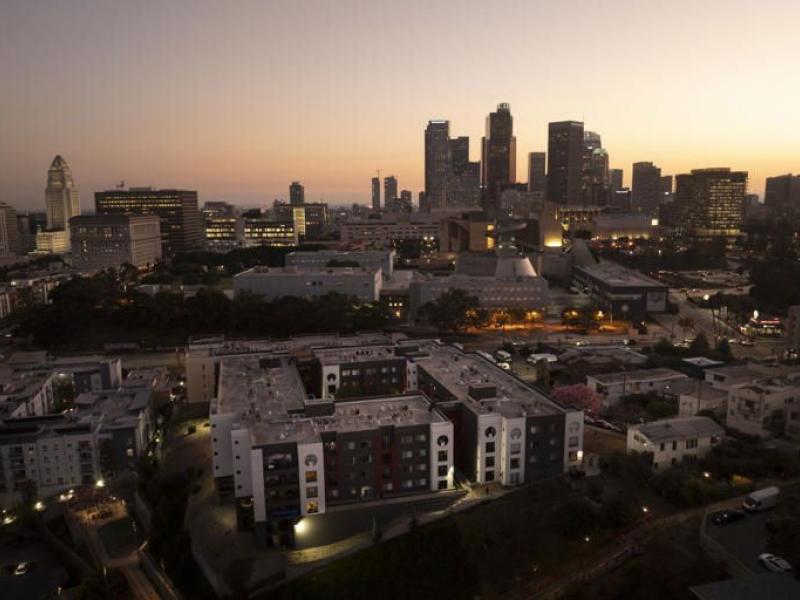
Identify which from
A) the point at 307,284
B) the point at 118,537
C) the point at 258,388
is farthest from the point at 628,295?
the point at 118,537

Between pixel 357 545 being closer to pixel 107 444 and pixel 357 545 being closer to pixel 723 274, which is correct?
pixel 107 444

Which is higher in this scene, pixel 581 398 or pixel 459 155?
pixel 459 155

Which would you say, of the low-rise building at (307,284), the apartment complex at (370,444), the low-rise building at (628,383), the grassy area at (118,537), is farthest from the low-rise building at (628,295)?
the grassy area at (118,537)

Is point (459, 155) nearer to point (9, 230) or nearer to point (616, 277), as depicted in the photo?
point (9, 230)

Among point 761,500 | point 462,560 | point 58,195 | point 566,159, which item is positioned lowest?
point 462,560

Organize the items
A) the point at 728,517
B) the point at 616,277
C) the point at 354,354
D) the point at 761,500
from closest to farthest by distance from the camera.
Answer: the point at 728,517 < the point at 761,500 < the point at 354,354 < the point at 616,277

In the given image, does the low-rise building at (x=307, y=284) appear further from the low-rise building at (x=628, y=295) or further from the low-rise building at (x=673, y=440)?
the low-rise building at (x=673, y=440)

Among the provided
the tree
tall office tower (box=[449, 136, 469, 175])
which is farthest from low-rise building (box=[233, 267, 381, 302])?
tall office tower (box=[449, 136, 469, 175])
